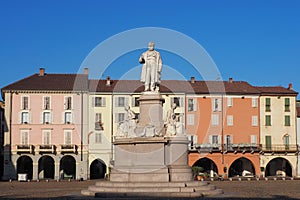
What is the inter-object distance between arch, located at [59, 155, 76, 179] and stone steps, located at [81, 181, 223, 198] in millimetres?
36252

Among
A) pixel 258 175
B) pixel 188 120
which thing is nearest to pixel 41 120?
pixel 188 120

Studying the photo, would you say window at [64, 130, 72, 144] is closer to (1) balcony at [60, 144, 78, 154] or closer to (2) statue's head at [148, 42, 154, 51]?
(1) balcony at [60, 144, 78, 154]

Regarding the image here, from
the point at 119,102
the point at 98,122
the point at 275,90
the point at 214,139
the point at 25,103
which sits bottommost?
the point at 214,139

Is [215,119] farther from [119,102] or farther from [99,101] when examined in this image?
[99,101]

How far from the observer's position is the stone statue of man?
79.8ft

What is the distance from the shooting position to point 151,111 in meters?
23.5

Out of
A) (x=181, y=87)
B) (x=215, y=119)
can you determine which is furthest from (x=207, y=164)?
(x=181, y=87)

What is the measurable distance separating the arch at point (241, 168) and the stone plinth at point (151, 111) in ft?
123

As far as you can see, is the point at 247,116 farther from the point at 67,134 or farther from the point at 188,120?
the point at 67,134

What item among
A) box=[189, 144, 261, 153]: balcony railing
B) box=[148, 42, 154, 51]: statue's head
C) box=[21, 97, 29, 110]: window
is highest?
box=[148, 42, 154, 51]: statue's head

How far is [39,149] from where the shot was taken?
5484 centimetres

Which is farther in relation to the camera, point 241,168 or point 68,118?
point 241,168

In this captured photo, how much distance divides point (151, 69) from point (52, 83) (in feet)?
114

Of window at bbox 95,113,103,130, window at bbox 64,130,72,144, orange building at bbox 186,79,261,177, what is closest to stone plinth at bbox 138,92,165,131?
window at bbox 95,113,103,130
